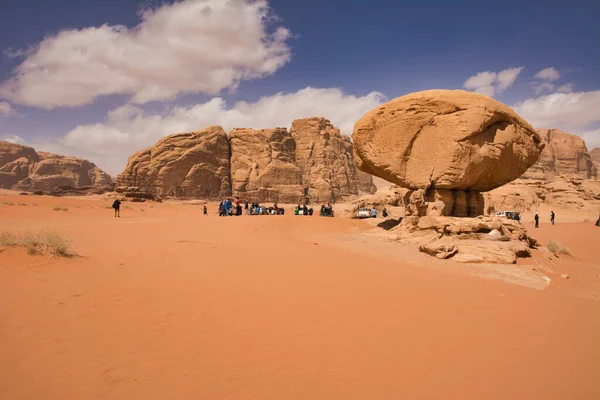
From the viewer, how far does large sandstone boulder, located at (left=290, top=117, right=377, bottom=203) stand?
67.1 meters

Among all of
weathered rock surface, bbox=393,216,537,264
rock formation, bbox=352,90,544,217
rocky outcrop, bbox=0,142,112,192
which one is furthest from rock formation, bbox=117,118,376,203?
weathered rock surface, bbox=393,216,537,264

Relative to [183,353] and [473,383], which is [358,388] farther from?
[183,353]

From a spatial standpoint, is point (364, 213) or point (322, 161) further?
point (322, 161)

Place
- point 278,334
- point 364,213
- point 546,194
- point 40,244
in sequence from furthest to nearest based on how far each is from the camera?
point 546,194 → point 364,213 → point 40,244 → point 278,334

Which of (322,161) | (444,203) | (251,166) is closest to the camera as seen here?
(444,203)

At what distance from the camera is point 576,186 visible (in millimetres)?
41719

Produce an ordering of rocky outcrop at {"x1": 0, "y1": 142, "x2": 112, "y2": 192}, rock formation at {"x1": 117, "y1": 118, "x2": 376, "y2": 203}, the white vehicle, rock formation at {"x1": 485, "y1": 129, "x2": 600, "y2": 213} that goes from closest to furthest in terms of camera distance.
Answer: the white vehicle, rock formation at {"x1": 485, "y1": 129, "x2": 600, "y2": 213}, rock formation at {"x1": 117, "y1": 118, "x2": 376, "y2": 203}, rocky outcrop at {"x1": 0, "y1": 142, "x2": 112, "y2": 192}

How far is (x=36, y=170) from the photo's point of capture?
79.9 metres

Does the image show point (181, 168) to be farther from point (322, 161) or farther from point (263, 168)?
point (322, 161)

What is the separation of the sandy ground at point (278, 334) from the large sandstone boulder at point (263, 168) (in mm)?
55321

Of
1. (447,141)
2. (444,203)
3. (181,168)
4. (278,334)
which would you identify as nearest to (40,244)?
(278,334)

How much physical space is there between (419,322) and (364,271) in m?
3.01

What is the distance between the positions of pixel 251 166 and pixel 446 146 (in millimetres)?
53122

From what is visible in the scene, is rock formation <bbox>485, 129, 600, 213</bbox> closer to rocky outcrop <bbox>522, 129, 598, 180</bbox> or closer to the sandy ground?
the sandy ground
